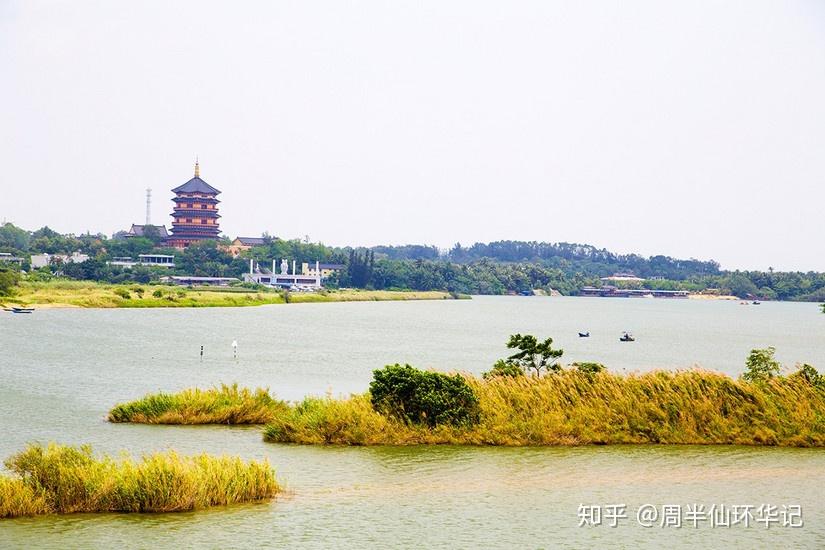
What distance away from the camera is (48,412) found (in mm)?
30625

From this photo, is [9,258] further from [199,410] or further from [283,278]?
[199,410]

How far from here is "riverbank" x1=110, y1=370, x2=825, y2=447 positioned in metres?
24.2

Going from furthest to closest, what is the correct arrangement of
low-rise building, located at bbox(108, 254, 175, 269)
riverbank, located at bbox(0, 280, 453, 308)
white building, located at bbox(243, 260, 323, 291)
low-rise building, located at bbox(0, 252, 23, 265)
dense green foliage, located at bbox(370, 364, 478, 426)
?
1. white building, located at bbox(243, 260, 323, 291)
2. low-rise building, located at bbox(108, 254, 175, 269)
3. low-rise building, located at bbox(0, 252, 23, 265)
4. riverbank, located at bbox(0, 280, 453, 308)
5. dense green foliage, located at bbox(370, 364, 478, 426)

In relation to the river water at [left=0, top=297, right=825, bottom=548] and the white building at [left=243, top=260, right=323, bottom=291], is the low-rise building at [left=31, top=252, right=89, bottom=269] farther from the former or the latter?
the river water at [left=0, top=297, right=825, bottom=548]

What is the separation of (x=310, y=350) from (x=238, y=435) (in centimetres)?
4087

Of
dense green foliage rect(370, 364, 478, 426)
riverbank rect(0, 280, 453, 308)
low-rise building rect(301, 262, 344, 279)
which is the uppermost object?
low-rise building rect(301, 262, 344, 279)

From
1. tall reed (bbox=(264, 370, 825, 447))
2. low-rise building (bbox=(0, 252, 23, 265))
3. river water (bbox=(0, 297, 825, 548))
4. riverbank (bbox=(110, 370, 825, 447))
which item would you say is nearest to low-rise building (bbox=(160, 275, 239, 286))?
low-rise building (bbox=(0, 252, 23, 265))

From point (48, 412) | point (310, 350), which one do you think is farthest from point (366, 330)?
point (48, 412)

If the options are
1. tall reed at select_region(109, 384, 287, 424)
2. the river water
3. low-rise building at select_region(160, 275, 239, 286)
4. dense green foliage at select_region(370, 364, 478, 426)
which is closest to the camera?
the river water

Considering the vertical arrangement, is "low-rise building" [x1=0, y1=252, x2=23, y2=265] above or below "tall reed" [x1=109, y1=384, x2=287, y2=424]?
above

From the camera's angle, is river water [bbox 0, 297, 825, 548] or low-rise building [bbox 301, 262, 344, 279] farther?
low-rise building [bbox 301, 262, 344, 279]

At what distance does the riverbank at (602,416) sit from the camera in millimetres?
24188

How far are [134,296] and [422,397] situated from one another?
108 m

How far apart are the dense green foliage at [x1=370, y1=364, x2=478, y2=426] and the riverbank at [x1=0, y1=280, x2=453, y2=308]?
89465 millimetres
